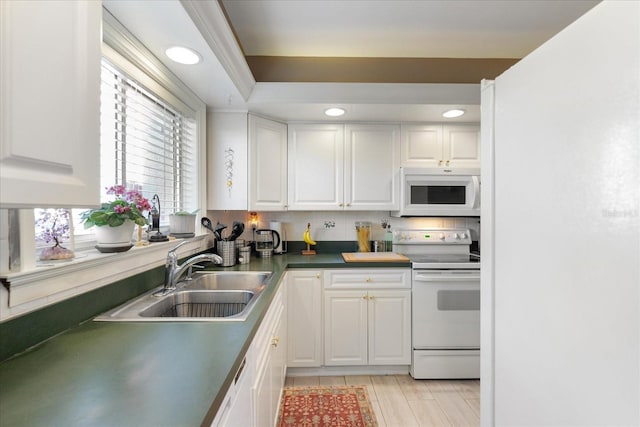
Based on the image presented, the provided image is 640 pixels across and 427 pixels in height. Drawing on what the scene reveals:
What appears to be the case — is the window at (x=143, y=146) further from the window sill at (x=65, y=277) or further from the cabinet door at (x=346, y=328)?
the cabinet door at (x=346, y=328)

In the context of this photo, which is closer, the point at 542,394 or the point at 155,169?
the point at 542,394

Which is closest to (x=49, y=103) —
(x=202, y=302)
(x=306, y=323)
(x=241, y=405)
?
(x=241, y=405)

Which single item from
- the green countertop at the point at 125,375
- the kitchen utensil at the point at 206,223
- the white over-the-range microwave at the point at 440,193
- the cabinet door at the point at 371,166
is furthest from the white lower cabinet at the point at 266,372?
the white over-the-range microwave at the point at 440,193

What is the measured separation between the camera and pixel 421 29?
83.8 inches

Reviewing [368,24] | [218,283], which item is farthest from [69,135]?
[368,24]

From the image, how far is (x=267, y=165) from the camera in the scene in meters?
2.55

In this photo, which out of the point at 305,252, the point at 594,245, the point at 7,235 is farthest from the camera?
the point at 305,252

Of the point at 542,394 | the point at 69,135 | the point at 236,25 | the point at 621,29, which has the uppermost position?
the point at 236,25

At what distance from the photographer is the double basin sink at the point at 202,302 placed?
3.88ft

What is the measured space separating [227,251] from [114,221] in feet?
3.36

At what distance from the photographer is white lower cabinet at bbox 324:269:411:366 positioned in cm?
238

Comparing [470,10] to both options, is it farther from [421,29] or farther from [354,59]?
[354,59]

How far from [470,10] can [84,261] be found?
8.17ft

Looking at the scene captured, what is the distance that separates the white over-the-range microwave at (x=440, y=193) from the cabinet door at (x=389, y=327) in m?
0.73
